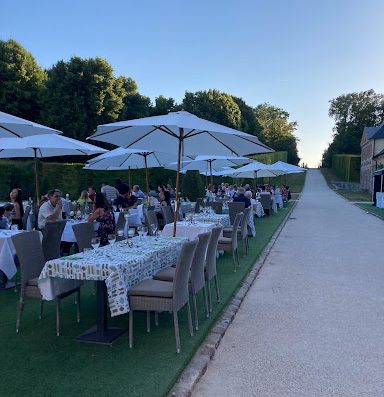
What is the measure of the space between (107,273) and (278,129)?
3772 inches

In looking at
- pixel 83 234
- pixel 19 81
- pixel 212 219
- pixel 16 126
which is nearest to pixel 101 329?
pixel 83 234

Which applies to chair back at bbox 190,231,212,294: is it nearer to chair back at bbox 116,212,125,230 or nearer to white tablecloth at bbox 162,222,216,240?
white tablecloth at bbox 162,222,216,240

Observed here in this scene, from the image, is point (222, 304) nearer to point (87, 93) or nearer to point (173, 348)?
point (173, 348)

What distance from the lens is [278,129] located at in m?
96.6

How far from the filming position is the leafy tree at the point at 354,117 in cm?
8394

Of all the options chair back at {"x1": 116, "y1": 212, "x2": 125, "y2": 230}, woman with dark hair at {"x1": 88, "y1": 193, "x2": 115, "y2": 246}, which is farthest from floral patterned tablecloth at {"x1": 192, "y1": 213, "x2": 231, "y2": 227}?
woman with dark hair at {"x1": 88, "y1": 193, "x2": 115, "y2": 246}

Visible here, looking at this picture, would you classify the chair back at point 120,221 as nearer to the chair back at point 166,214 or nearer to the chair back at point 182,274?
the chair back at point 166,214

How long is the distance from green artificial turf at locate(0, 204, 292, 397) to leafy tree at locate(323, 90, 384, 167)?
3290 inches

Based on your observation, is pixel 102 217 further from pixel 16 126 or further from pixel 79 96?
pixel 79 96

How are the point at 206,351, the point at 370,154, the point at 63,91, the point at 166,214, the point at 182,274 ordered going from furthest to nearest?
the point at 370,154 → the point at 63,91 → the point at 166,214 → the point at 182,274 → the point at 206,351

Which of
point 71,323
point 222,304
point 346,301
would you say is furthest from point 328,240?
point 71,323

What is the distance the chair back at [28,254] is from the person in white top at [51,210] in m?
2.98

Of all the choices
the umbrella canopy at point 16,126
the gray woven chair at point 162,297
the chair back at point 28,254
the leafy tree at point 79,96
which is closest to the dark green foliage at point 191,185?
the leafy tree at point 79,96

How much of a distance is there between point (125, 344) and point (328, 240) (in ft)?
30.9
